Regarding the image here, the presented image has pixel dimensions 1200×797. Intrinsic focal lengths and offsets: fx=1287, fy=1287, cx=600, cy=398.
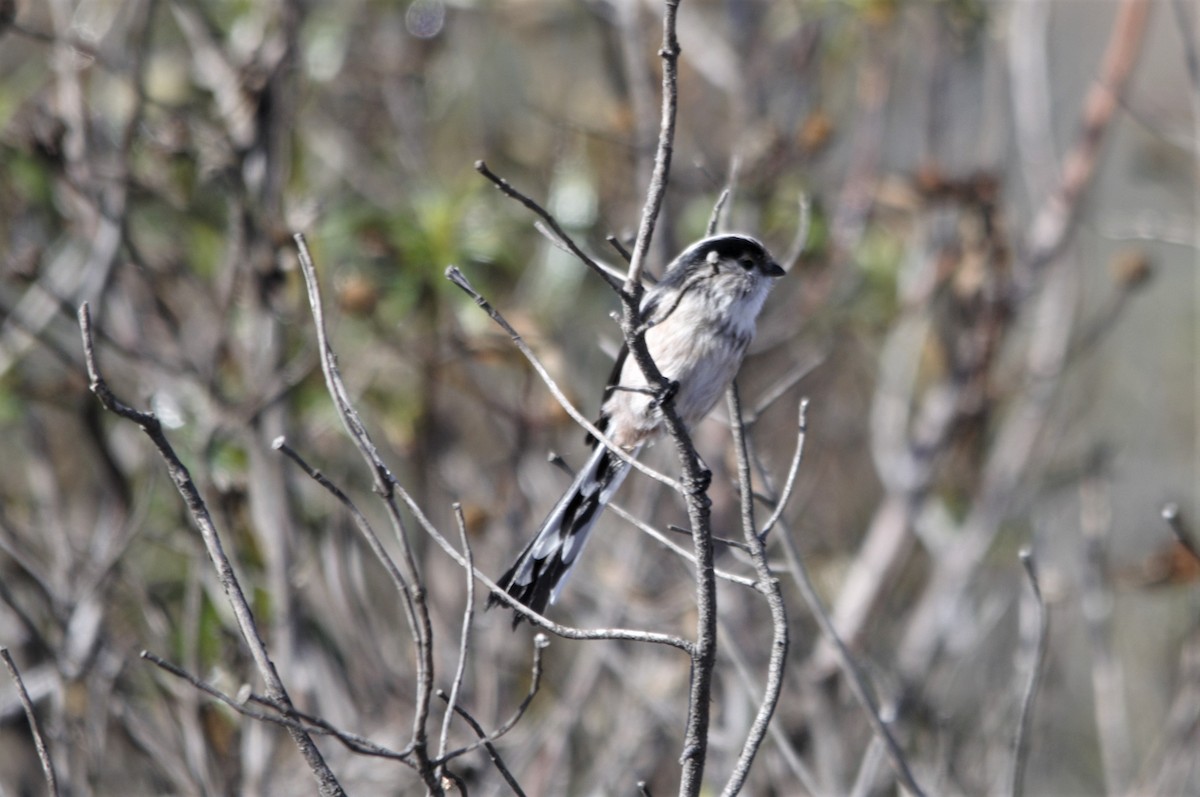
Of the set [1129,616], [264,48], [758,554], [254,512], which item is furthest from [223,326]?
[1129,616]

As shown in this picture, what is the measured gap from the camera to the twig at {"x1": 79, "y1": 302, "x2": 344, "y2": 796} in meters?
1.88

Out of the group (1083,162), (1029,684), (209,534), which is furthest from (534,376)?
(209,534)

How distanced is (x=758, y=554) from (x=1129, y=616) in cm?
548

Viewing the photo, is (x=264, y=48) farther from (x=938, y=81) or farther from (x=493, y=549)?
(x=938, y=81)

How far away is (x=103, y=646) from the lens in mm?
4000

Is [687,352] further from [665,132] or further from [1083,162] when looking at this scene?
[1083,162]

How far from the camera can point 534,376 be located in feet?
16.1

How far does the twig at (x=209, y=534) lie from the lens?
1880 mm

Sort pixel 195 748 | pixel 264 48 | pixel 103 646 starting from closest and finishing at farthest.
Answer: pixel 195 748, pixel 103 646, pixel 264 48

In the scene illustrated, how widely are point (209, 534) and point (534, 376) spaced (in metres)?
2.93

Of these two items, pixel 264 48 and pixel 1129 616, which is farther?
pixel 1129 616

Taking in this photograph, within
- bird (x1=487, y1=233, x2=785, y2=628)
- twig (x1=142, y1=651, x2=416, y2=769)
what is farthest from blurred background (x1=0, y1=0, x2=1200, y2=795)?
twig (x1=142, y1=651, x2=416, y2=769)

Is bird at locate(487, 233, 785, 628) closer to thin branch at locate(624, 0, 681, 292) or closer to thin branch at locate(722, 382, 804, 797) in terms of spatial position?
thin branch at locate(722, 382, 804, 797)

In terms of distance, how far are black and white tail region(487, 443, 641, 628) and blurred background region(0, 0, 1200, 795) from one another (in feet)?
1.68
